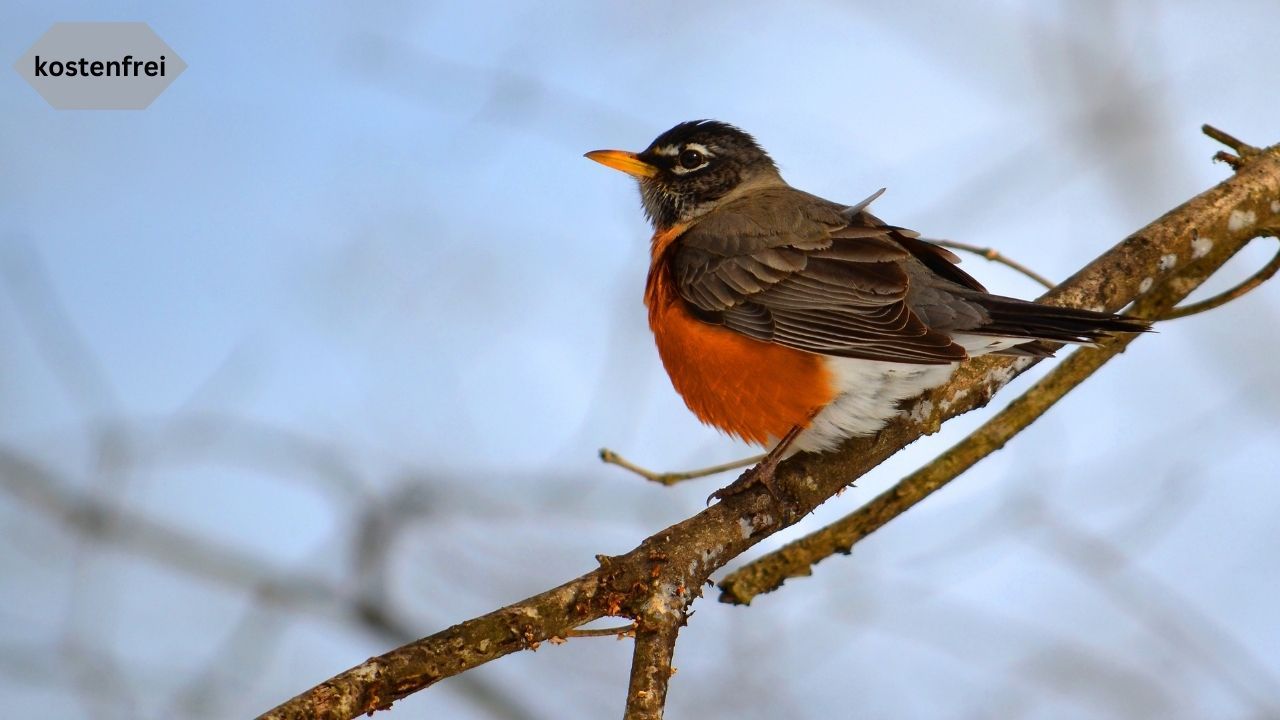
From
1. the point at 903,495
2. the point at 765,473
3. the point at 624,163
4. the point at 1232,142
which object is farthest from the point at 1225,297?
the point at 624,163

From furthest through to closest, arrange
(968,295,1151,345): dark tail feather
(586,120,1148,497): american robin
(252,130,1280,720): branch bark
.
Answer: (586,120,1148,497): american robin, (968,295,1151,345): dark tail feather, (252,130,1280,720): branch bark

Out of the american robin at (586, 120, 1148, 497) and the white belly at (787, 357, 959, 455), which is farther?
the white belly at (787, 357, 959, 455)

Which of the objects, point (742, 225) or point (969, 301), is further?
point (742, 225)

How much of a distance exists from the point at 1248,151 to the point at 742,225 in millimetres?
2028

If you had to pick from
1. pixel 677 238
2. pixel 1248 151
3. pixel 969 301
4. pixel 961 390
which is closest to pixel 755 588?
pixel 961 390

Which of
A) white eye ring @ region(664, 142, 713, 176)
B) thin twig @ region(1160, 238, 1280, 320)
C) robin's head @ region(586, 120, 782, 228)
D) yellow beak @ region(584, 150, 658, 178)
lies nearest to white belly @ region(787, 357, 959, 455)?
thin twig @ region(1160, 238, 1280, 320)

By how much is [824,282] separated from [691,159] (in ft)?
5.01

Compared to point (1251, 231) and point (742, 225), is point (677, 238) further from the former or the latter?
point (1251, 231)

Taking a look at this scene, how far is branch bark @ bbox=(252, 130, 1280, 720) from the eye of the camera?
2.74 meters

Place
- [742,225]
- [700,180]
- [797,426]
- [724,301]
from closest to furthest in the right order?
[797,426], [724,301], [742,225], [700,180]

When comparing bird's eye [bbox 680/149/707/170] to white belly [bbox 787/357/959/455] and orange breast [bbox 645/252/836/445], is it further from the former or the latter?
→ white belly [bbox 787/357/959/455]

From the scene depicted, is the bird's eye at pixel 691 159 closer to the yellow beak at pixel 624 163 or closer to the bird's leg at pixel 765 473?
the yellow beak at pixel 624 163

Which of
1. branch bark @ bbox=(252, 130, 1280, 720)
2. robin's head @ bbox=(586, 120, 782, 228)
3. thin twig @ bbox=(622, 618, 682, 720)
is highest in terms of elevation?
robin's head @ bbox=(586, 120, 782, 228)

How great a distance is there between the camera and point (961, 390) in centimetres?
409
